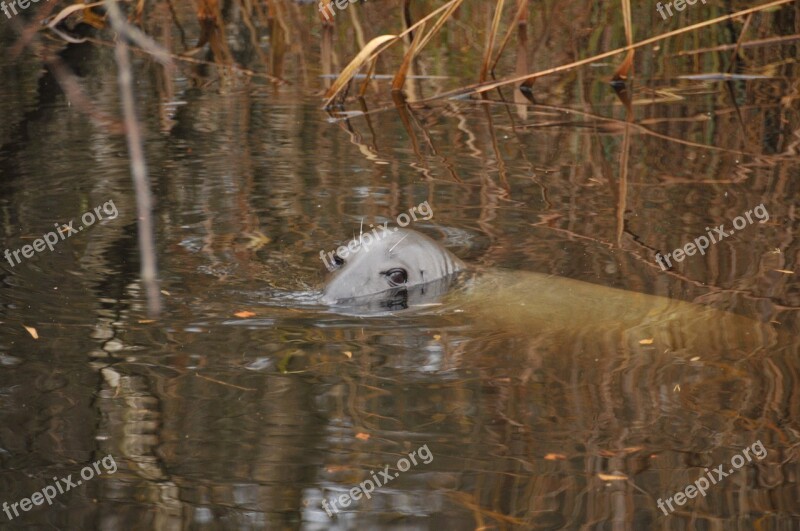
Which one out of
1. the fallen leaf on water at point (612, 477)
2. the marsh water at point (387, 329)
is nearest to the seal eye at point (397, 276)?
the marsh water at point (387, 329)

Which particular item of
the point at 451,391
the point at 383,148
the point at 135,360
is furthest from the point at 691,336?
the point at 383,148

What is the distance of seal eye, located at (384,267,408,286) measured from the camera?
525cm

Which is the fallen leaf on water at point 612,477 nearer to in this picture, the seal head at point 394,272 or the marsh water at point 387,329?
the marsh water at point 387,329

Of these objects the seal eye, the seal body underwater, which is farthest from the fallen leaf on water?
the seal eye

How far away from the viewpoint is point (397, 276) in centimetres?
527

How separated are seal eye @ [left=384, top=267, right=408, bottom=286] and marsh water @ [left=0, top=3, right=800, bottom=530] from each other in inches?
13.4

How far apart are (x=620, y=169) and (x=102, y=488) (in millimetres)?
4464

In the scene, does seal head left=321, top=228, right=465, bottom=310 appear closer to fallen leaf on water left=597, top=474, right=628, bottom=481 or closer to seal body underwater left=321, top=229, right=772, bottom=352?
seal body underwater left=321, top=229, right=772, bottom=352

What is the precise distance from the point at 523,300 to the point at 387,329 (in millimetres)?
718

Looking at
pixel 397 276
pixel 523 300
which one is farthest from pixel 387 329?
pixel 523 300

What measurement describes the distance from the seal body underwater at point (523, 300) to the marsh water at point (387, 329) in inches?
3.0

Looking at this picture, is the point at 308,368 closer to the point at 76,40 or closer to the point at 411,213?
the point at 411,213

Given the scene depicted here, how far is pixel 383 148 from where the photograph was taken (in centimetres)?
749

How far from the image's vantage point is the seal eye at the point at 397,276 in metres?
5.25
